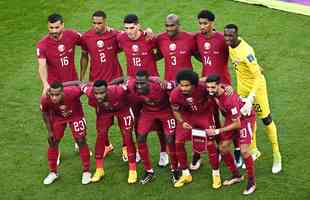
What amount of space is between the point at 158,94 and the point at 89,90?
36.2 inches

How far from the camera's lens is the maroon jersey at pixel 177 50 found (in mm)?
9992

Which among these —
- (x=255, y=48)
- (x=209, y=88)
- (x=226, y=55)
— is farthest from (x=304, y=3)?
A: (x=209, y=88)

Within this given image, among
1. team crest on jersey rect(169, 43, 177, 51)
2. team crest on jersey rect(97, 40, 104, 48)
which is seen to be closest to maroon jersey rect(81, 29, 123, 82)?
team crest on jersey rect(97, 40, 104, 48)

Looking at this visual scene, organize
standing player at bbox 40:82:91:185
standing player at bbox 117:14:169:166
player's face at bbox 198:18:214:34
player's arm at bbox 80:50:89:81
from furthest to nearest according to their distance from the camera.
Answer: player's arm at bbox 80:50:89:81
standing player at bbox 117:14:169:166
player's face at bbox 198:18:214:34
standing player at bbox 40:82:91:185

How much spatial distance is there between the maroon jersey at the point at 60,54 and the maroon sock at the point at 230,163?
8.38 feet

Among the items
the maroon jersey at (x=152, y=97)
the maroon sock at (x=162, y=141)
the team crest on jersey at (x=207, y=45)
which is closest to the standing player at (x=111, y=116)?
the maroon jersey at (x=152, y=97)

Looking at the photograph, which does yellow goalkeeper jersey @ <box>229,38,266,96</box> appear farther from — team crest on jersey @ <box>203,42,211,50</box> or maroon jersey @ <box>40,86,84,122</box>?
maroon jersey @ <box>40,86,84,122</box>

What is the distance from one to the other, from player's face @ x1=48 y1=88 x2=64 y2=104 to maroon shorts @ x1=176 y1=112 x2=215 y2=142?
161cm

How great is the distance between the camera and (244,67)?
9.73 metres

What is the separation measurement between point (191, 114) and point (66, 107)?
168 centimetres

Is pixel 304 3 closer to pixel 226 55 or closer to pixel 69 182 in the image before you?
pixel 226 55

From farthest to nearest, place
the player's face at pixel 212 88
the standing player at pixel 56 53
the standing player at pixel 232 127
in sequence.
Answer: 1. the standing player at pixel 56 53
2. the standing player at pixel 232 127
3. the player's face at pixel 212 88

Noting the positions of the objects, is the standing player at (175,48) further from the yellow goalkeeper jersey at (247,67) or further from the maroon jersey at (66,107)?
the maroon jersey at (66,107)

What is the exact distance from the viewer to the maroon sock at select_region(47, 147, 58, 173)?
10.1 meters
